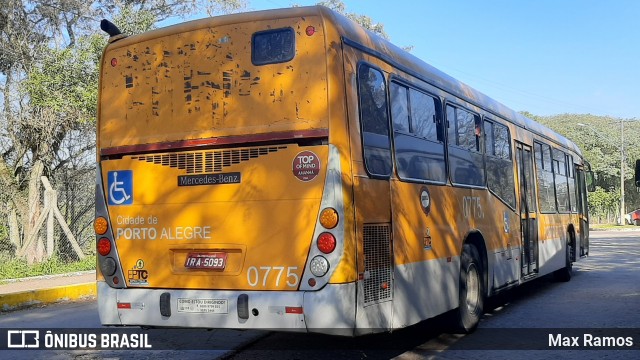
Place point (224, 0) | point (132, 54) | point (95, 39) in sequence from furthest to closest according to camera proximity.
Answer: point (224, 0) → point (95, 39) → point (132, 54)

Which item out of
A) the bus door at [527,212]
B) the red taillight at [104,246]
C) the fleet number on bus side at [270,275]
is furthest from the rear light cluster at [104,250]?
the bus door at [527,212]

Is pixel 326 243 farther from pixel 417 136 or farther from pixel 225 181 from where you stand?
pixel 417 136

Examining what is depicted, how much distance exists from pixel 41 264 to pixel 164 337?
924cm

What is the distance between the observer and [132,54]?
A: 606 centimetres

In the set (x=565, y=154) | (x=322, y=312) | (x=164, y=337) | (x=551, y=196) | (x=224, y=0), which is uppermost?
(x=224, y=0)

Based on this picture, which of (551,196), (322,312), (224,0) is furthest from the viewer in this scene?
(224,0)

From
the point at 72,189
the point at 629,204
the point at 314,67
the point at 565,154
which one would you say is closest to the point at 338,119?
the point at 314,67

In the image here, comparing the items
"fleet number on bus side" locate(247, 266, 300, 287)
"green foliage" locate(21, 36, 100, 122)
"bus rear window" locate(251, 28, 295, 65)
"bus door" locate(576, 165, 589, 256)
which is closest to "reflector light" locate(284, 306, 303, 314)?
"fleet number on bus side" locate(247, 266, 300, 287)

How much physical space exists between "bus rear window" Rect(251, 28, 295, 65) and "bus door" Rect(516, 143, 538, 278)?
5.73m

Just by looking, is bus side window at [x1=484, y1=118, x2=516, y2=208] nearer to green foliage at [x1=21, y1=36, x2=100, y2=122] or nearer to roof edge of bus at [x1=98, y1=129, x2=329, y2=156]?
roof edge of bus at [x1=98, y1=129, x2=329, y2=156]

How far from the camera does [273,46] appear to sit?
5.41 m

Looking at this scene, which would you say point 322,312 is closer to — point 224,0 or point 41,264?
point 41,264

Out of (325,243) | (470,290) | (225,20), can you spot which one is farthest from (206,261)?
(470,290)

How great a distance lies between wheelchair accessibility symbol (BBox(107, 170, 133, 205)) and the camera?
5910 millimetres
